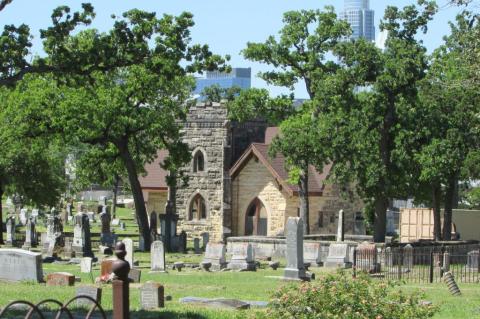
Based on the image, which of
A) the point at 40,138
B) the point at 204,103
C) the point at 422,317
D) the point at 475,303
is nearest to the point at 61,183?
the point at 204,103

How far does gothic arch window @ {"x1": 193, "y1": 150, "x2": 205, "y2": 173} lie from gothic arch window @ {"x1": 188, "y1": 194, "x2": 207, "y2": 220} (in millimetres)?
1457

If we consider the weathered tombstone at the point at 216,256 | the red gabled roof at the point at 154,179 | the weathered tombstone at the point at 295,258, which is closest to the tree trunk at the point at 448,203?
the weathered tombstone at the point at 216,256

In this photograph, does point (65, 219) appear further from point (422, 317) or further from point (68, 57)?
point (422, 317)

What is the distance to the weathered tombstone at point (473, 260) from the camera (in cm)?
3231

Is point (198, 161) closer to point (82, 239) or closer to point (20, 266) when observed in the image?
point (82, 239)

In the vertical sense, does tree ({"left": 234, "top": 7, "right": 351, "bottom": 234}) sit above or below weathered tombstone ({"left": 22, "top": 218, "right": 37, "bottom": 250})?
above

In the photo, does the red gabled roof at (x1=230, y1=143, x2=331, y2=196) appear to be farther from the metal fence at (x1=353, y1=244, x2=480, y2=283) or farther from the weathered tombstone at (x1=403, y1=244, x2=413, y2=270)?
the weathered tombstone at (x1=403, y1=244, x2=413, y2=270)

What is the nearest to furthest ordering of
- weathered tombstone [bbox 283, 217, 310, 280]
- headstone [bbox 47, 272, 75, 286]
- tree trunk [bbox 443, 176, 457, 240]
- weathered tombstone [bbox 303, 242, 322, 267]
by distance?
headstone [bbox 47, 272, 75, 286] → weathered tombstone [bbox 283, 217, 310, 280] → weathered tombstone [bbox 303, 242, 322, 267] → tree trunk [bbox 443, 176, 457, 240]

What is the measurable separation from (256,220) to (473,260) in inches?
873

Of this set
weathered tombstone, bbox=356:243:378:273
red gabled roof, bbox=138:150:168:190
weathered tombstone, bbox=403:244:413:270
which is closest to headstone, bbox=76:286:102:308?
weathered tombstone, bbox=356:243:378:273

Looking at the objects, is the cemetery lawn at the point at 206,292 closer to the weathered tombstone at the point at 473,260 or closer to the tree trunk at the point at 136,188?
the weathered tombstone at the point at 473,260

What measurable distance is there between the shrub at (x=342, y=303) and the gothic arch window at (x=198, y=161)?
40790mm

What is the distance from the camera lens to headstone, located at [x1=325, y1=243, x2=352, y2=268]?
1403 inches

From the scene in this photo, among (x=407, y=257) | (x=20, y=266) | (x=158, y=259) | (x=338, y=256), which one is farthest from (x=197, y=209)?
(x=20, y=266)
